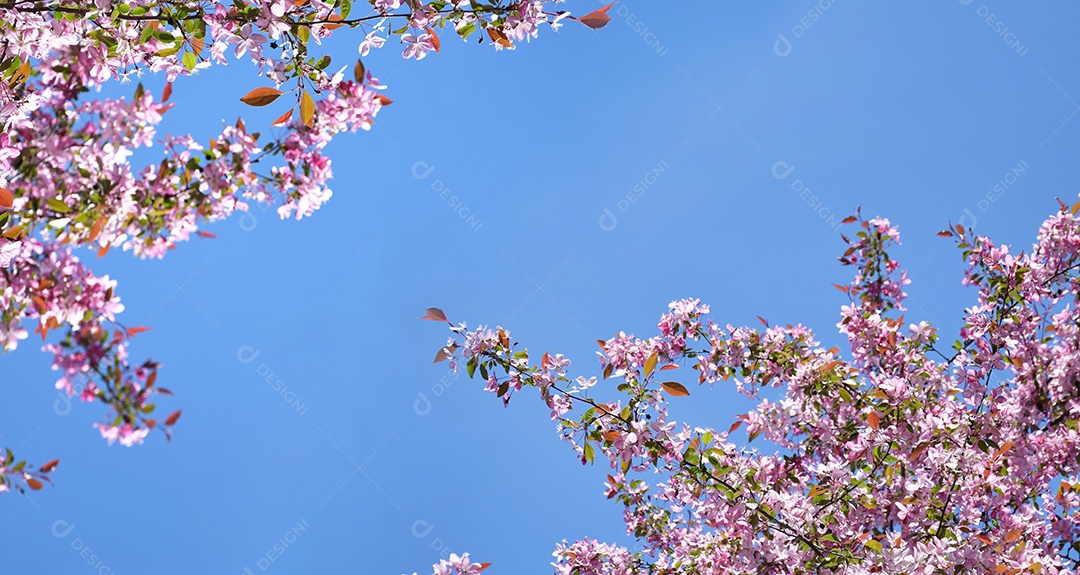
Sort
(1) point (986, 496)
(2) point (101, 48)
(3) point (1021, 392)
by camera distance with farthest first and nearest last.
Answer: (3) point (1021, 392) → (1) point (986, 496) → (2) point (101, 48)

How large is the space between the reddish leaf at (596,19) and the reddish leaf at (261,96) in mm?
1105

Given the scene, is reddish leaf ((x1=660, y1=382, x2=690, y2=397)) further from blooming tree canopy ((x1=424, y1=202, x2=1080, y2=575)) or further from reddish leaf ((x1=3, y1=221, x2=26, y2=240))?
reddish leaf ((x1=3, y1=221, x2=26, y2=240))

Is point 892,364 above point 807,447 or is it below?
above

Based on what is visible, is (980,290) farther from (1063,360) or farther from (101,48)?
(101,48)

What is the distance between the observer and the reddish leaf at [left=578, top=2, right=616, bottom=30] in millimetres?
2264

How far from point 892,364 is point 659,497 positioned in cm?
219

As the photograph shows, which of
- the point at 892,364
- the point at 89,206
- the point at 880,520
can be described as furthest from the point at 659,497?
the point at 89,206

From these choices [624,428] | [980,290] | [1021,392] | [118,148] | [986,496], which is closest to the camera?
[624,428]

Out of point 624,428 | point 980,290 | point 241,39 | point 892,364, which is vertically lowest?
point 624,428

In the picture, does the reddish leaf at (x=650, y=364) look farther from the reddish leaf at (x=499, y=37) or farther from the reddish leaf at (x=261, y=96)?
the reddish leaf at (x=261, y=96)

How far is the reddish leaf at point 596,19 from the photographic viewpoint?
226 cm

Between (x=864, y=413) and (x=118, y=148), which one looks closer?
(x=118, y=148)

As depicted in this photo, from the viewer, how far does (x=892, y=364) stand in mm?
5133

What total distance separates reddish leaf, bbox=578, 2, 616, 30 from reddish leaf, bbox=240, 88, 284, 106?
1.10 meters
